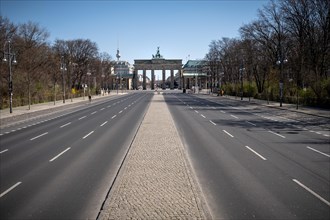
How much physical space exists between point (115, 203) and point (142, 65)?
519ft

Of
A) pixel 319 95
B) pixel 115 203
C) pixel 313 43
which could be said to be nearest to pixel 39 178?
pixel 115 203

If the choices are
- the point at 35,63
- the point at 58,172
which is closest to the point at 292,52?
the point at 35,63

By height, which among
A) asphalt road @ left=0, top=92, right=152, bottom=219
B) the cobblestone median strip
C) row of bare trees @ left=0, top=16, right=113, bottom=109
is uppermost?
row of bare trees @ left=0, top=16, right=113, bottom=109

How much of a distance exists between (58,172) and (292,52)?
167ft

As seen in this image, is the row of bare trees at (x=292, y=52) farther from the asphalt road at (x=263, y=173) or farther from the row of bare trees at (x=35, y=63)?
the row of bare trees at (x=35, y=63)

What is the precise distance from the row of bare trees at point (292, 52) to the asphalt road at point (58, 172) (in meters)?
32.3

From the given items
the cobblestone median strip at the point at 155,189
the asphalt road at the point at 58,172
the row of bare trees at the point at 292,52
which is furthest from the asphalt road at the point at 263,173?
the row of bare trees at the point at 292,52

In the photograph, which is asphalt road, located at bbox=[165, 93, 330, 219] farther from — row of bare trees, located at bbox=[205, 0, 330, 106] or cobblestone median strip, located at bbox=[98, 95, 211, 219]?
row of bare trees, located at bbox=[205, 0, 330, 106]

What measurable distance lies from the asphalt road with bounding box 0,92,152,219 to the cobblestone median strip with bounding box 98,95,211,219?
0.50m

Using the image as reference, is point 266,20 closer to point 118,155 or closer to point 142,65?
point 118,155

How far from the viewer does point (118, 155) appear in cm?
1599

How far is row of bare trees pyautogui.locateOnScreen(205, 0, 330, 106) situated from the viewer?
4744 centimetres

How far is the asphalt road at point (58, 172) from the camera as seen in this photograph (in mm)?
9172

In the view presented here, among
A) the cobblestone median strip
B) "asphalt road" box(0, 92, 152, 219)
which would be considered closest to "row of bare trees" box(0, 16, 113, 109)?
"asphalt road" box(0, 92, 152, 219)
